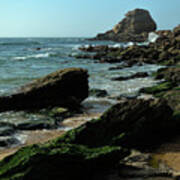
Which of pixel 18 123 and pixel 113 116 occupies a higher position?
pixel 113 116

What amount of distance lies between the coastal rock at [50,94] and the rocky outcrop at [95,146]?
3793mm

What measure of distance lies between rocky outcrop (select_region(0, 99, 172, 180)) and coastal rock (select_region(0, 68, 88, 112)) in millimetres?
3793

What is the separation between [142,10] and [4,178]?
12607cm

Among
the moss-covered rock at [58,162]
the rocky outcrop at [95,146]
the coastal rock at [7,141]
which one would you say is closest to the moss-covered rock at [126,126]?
the rocky outcrop at [95,146]

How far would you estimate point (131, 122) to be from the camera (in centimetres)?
558

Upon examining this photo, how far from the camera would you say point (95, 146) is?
4.84 metres

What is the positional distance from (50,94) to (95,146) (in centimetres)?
478

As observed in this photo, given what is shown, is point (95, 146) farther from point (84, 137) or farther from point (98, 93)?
point (98, 93)

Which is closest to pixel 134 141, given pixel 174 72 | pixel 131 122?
pixel 131 122

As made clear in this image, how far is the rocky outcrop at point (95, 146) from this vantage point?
3.64m

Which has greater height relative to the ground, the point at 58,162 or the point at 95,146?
the point at 58,162

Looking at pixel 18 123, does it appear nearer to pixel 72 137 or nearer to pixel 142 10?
pixel 72 137

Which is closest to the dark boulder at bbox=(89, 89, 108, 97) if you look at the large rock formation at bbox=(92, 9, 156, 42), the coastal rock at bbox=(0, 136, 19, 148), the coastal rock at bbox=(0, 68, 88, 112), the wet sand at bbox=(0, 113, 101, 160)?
the coastal rock at bbox=(0, 68, 88, 112)

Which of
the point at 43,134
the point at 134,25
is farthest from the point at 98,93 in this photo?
the point at 134,25
